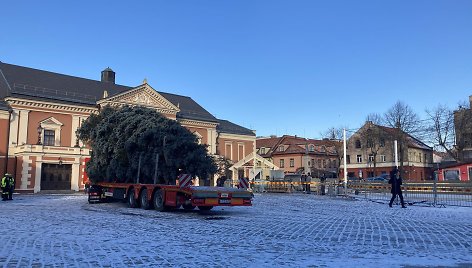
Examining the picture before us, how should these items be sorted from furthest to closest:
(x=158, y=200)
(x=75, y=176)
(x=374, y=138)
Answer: (x=374, y=138), (x=75, y=176), (x=158, y=200)

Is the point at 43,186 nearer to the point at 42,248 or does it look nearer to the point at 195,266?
the point at 42,248

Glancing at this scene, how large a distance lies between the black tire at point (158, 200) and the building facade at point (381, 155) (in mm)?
54811

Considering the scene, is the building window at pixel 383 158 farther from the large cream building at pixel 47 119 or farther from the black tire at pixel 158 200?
the black tire at pixel 158 200

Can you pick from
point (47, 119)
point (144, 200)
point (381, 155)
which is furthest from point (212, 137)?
point (144, 200)

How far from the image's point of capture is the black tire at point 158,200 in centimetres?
1714

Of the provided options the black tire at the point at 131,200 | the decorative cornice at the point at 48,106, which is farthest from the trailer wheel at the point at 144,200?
the decorative cornice at the point at 48,106

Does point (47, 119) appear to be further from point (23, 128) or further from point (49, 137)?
point (23, 128)

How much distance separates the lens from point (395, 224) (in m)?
13.0

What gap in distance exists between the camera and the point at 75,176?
44625 mm

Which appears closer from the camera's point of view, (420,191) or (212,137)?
(420,191)

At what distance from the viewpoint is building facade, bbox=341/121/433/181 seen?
68.7 m

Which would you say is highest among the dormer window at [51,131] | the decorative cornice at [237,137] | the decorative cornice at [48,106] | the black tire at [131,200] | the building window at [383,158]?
the decorative cornice at [48,106]

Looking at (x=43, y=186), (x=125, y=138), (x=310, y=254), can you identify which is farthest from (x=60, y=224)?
(x=43, y=186)

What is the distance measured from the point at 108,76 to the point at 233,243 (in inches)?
2184
